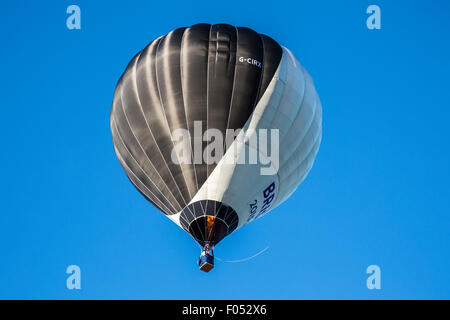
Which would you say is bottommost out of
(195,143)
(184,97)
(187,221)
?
(187,221)

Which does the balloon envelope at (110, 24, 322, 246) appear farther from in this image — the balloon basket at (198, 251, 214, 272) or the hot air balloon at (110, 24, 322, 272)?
the balloon basket at (198, 251, 214, 272)

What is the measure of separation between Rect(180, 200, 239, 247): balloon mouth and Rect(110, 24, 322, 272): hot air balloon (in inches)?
0.9

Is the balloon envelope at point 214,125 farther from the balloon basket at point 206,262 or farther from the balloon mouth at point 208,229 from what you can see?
the balloon basket at point 206,262

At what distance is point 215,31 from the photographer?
60.0 ft

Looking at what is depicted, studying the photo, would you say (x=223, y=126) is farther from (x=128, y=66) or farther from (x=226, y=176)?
(x=128, y=66)

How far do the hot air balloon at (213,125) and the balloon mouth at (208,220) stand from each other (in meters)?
0.02

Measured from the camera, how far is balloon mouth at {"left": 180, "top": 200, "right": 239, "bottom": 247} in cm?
1631

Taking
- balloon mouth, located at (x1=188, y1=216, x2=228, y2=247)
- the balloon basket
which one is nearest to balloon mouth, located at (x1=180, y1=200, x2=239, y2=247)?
balloon mouth, located at (x1=188, y1=216, x2=228, y2=247)

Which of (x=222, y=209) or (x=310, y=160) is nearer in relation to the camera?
(x=222, y=209)

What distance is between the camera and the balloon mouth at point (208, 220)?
642 inches

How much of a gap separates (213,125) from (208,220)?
7.40 feet

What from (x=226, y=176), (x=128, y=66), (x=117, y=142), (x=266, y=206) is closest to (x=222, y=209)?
(x=226, y=176)

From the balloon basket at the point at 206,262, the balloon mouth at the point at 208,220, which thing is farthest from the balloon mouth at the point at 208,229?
the balloon basket at the point at 206,262

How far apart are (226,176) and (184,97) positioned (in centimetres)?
226
